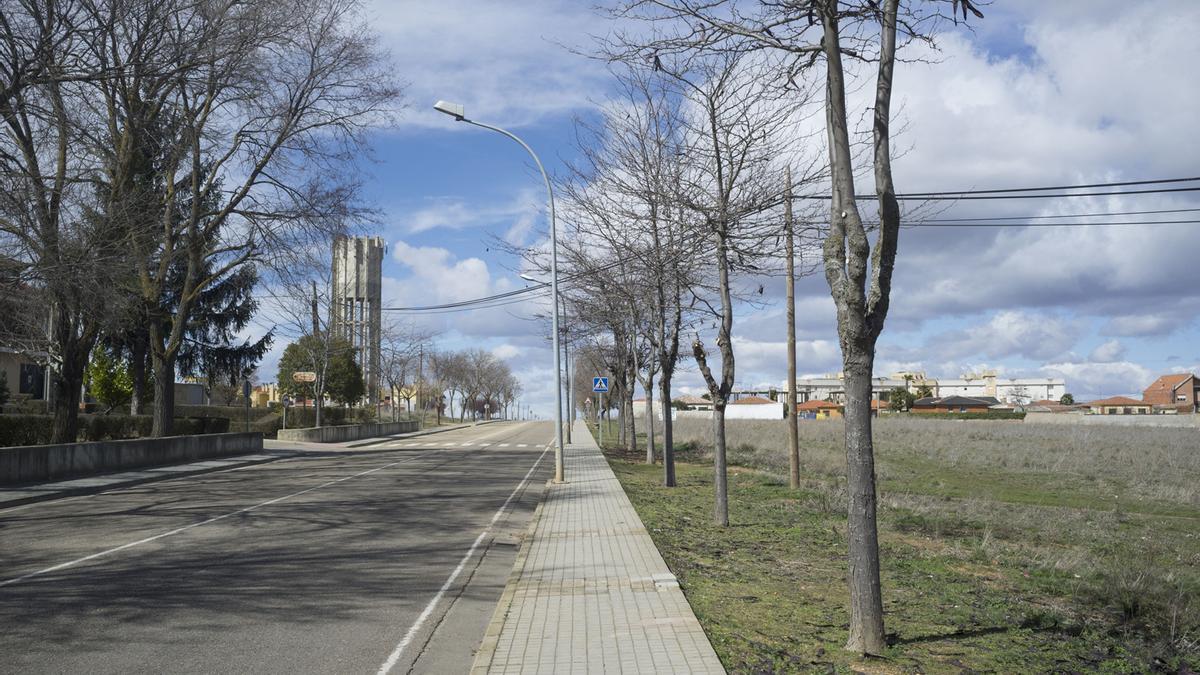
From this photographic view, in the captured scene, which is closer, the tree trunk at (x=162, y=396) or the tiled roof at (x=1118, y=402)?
the tree trunk at (x=162, y=396)

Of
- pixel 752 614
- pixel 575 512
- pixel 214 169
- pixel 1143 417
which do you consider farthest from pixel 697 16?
pixel 1143 417

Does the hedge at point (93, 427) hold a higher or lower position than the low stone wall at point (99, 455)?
higher

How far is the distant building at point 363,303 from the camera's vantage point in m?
59.2

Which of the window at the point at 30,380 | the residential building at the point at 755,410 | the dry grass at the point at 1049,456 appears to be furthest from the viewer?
the residential building at the point at 755,410

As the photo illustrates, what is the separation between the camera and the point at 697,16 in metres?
7.83

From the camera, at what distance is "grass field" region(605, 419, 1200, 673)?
6.56 metres

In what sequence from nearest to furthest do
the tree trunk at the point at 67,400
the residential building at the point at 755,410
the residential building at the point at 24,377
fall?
the tree trunk at the point at 67,400 < the residential building at the point at 24,377 < the residential building at the point at 755,410

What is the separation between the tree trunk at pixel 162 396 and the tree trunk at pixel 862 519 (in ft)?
95.9

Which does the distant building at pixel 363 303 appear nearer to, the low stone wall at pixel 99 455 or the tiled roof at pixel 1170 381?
the low stone wall at pixel 99 455

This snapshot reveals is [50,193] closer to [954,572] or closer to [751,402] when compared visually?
[954,572]

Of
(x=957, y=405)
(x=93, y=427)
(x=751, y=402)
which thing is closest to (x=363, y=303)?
(x=93, y=427)

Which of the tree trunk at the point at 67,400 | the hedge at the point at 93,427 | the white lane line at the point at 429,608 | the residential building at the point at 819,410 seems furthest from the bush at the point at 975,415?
the white lane line at the point at 429,608

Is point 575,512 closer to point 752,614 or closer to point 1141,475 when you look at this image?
point 752,614

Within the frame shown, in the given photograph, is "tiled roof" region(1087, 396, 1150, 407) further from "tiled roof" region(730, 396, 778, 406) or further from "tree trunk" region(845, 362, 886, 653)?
"tree trunk" region(845, 362, 886, 653)
